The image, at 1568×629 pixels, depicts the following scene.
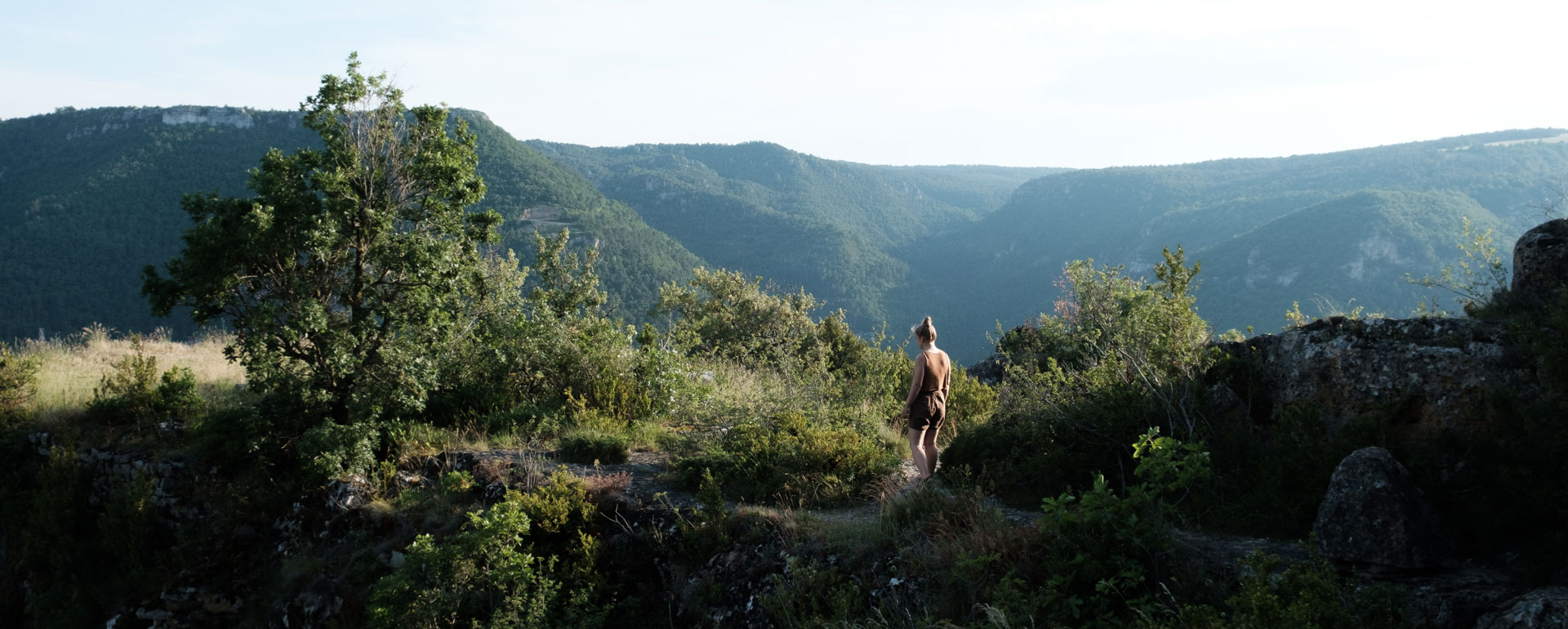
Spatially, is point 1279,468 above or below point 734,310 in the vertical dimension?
above

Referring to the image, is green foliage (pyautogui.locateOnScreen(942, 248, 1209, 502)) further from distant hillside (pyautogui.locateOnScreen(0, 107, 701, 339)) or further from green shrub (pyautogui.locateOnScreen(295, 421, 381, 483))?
distant hillside (pyautogui.locateOnScreen(0, 107, 701, 339))

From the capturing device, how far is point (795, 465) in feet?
25.8

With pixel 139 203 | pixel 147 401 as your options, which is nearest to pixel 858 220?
pixel 139 203

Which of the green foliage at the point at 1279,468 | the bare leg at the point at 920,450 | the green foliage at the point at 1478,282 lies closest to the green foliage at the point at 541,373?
the bare leg at the point at 920,450

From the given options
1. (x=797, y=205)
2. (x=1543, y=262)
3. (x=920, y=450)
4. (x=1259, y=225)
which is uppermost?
Result: (x=1543, y=262)

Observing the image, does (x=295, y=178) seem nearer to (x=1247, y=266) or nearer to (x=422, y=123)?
(x=422, y=123)

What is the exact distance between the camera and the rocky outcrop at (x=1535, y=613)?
3320 mm

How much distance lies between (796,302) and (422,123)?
16.2 meters

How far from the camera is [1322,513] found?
14.8ft

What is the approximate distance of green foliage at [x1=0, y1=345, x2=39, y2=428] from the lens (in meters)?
10.9

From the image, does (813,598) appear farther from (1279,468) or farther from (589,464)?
(589,464)

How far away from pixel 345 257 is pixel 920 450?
640 centimetres

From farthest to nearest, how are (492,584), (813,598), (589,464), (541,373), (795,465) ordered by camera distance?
(541,373) → (589,464) → (795,465) → (492,584) → (813,598)

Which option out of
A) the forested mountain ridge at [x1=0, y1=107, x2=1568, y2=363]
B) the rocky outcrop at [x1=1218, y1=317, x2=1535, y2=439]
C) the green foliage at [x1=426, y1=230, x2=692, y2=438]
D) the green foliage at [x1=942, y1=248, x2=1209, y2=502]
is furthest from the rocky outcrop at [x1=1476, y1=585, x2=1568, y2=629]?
the forested mountain ridge at [x1=0, y1=107, x2=1568, y2=363]
